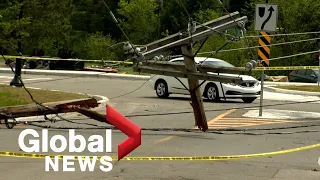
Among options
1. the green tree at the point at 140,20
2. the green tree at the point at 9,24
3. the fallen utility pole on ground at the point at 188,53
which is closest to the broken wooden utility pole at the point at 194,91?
the fallen utility pole on ground at the point at 188,53

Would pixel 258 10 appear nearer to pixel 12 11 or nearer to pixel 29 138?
pixel 29 138

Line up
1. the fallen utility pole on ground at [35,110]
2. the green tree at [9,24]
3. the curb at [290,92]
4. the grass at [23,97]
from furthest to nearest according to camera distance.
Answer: the curb at [290,92], the green tree at [9,24], the grass at [23,97], the fallen utility pole on ground at [35,110]

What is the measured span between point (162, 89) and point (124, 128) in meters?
15.3

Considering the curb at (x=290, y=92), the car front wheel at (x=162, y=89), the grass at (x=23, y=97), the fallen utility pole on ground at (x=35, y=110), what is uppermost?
the fallen utility pole on ground at (x=35, y=110)

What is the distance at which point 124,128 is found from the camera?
24.8 feet

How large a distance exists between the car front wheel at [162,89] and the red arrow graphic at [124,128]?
45.5 feet

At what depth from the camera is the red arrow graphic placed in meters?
7.21

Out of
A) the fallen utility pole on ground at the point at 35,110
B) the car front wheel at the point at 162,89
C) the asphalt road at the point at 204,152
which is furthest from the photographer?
the car front wheel at the point at 162,89

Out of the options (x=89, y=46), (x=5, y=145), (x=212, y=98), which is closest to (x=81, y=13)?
(x=89, y=46)

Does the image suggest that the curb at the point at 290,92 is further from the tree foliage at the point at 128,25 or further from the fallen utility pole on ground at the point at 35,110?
the fallen utility pole on ground at the point at 35,110

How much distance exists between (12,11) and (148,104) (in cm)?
547

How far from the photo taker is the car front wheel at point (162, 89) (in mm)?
22750

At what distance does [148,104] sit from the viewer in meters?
19.4

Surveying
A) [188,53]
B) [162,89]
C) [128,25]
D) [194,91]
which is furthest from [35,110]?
[128,25]
